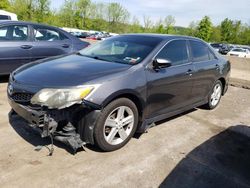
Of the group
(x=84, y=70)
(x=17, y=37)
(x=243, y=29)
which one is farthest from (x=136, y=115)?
(x=243, y=29)

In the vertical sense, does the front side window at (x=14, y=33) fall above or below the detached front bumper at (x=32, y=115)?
above

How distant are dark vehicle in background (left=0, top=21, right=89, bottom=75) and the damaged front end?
339cm

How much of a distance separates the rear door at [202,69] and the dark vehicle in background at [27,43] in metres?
3.49

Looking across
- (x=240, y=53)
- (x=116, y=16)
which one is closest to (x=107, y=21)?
(x=116, y=16)

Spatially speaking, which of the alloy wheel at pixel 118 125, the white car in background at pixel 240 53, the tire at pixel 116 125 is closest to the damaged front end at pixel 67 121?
the tire at pixel 116 125

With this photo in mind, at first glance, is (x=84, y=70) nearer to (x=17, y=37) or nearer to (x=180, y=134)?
(x=180, y=134)

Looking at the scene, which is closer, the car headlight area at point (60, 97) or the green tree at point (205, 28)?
the car headlight area at point (60, 97)

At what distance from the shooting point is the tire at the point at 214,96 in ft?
20.4

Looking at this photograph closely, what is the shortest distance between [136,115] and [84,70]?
3.19ft

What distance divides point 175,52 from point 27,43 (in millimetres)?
3803

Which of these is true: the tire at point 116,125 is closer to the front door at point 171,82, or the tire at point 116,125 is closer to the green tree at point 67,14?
the front door at point 171,82

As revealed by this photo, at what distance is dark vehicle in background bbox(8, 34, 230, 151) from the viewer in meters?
3.43

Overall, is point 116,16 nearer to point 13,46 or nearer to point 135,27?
point 135,27

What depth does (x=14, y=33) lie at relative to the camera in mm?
6762
